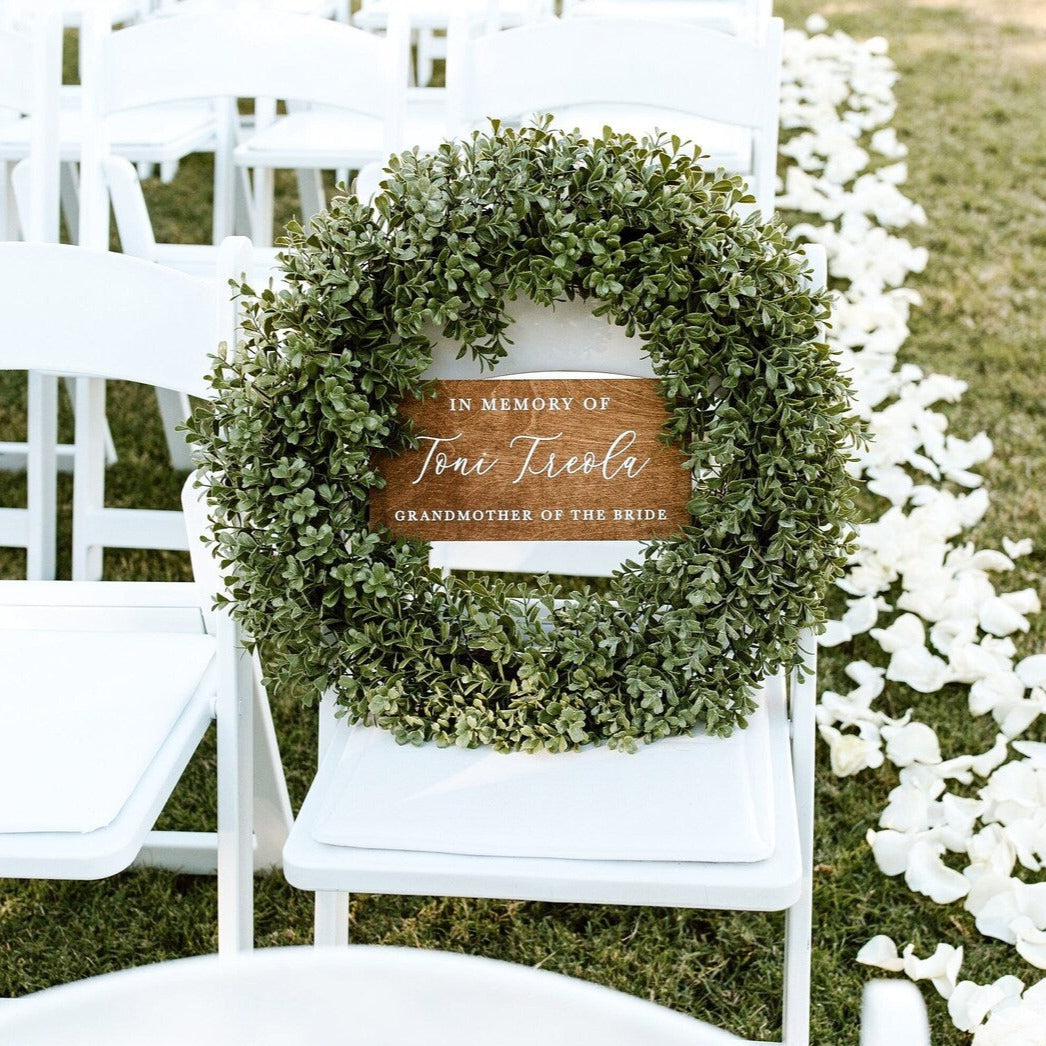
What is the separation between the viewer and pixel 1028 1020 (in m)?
1.78

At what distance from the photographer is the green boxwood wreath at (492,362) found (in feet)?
5.03

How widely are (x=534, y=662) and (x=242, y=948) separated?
0.53 metres

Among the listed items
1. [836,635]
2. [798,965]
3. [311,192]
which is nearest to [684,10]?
[311,192]

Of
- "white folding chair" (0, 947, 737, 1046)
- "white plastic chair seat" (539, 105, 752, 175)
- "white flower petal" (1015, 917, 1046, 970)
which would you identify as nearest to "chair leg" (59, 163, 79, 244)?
"white plastic chair seat" (539, 105, 752, 175)

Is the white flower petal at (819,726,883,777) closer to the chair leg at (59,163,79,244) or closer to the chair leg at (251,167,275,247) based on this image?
the chair leg at (251,167,275,247)

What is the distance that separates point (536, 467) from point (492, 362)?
14 centimetres

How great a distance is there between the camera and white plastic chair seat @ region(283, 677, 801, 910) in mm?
1403

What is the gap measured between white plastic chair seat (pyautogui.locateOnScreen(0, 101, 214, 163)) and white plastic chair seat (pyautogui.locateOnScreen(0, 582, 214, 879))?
4.95 ft

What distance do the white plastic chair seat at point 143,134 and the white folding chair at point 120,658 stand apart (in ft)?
4.43

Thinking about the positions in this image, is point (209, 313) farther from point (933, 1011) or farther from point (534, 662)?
point (933, 1011)

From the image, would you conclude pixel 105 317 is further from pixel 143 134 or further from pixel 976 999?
pixel 143 134

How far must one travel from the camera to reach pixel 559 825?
1.46 metres

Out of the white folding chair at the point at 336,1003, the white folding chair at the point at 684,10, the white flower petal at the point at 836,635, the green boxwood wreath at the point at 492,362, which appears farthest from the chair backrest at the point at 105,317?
the white folding chair at the point at 684,10

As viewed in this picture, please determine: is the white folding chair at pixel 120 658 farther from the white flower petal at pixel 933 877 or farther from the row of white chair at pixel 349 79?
the white flower petal at pixel 933 877
